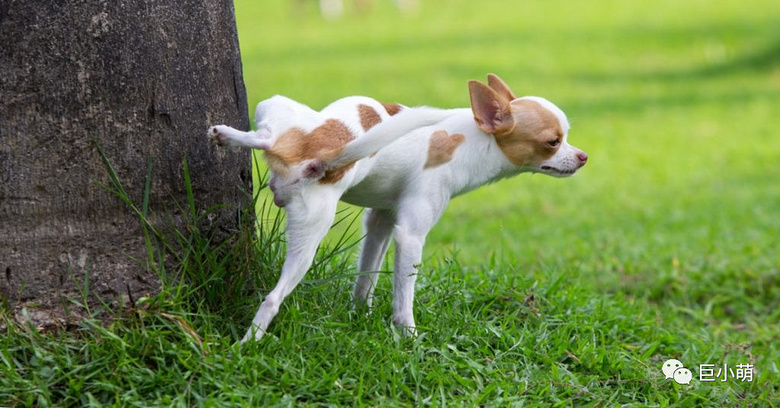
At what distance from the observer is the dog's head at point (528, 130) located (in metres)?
3.91

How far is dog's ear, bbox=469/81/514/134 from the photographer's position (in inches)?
153

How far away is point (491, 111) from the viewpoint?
3.92 meters

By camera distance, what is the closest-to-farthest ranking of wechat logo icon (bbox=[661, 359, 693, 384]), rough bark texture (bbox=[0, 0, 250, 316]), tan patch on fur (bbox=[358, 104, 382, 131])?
rough bark texture (bbox=[0, 0, 250, 316]) < tan patch on fur (bbox=[358, 104, 382, 131]) < wechat logo icon (bbox=[661, 359, 693, 384])

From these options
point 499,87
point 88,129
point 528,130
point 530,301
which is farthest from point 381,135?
point 530,301

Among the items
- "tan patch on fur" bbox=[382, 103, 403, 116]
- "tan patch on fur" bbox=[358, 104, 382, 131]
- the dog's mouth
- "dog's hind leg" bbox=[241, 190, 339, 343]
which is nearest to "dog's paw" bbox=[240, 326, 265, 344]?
"dog's hind leg" bbox=[241, 190, 339, 343]

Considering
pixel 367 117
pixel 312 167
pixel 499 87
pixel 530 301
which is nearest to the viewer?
pixel 312 167

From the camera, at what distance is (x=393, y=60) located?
18.9 metres

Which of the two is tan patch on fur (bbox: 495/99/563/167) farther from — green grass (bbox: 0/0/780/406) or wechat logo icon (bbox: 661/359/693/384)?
wechat logo icon (bbox: 661/359/693/384)

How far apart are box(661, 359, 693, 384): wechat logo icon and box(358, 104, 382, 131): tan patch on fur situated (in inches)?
62.7

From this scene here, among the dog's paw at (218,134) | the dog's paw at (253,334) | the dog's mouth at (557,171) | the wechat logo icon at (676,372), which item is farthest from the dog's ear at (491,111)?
the wechat logo icon at (676,372)

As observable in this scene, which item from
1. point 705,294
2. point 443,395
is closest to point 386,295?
point 443,395

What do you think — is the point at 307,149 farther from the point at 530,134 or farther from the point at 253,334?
the point at 530,134

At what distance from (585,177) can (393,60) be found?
8564 mm

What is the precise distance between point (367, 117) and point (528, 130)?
1.97 ft
